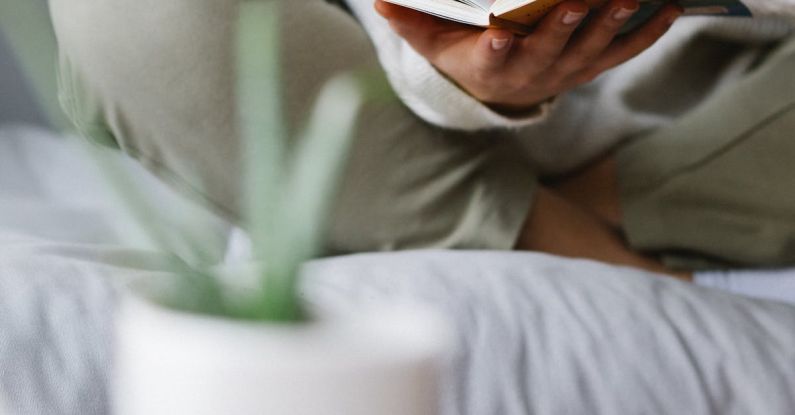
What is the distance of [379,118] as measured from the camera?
778 millimetres

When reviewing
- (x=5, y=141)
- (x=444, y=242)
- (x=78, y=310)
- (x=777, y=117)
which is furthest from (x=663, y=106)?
(x=5, y=141)

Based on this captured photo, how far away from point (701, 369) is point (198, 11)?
435 mm

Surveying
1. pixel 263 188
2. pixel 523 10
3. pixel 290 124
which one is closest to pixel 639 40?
pixel 523 10

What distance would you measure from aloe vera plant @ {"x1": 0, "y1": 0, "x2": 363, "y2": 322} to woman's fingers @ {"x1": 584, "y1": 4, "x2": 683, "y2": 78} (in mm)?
400

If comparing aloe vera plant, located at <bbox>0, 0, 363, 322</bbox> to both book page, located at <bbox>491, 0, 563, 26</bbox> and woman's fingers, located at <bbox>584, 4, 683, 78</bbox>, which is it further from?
woman's fingers, located at <bbox>584, 4, 683, 78</bbox>

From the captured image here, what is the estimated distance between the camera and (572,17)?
586 millimetres

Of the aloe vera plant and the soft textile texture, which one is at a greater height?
the aloe vera plant

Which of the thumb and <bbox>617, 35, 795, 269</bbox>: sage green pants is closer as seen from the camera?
the thumb

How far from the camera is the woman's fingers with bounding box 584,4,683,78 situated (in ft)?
2.13

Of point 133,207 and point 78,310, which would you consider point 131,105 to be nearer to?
point 78,310

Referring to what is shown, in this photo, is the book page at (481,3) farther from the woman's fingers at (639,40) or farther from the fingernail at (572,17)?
the woman's fingers at (639,40)

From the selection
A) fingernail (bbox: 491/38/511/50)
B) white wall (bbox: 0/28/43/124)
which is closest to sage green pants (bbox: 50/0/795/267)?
fingernail (bbox: 491/38/511/50)

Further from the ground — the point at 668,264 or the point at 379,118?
the point at 379,118

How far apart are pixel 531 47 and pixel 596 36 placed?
1.8 inches
